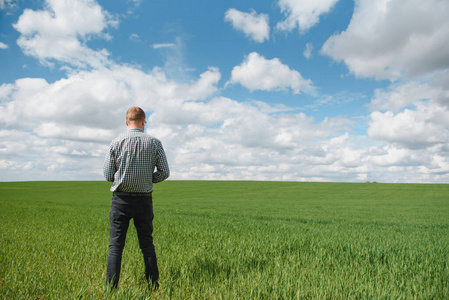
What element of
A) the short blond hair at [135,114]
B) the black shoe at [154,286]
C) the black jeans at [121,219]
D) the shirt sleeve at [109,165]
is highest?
the short blond hair at [135,114]

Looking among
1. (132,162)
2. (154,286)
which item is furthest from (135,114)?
(154,286)

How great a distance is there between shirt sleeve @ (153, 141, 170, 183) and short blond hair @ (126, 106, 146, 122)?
462 mm

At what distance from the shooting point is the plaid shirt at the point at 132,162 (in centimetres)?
386

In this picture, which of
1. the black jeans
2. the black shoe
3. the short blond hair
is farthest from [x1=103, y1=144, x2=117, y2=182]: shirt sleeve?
the black shoe

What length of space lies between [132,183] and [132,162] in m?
0.29

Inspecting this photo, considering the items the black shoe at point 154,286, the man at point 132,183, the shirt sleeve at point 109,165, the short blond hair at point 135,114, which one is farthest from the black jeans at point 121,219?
the short blond hair at point 135,114

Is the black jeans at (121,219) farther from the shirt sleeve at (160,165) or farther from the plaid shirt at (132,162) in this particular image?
the shirt sleeve at (160,165)

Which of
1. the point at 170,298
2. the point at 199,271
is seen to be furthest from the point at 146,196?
the point at 199,271

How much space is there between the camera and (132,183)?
384cm

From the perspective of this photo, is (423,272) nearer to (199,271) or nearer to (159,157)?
(199,271)

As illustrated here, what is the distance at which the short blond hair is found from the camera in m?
4.14

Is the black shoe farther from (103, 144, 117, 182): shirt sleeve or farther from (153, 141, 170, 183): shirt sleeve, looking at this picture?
(103, 144, 117, 182): shirt sleeve

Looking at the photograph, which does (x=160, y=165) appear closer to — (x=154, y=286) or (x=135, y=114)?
(x=135, y=114)

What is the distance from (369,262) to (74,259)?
576cm
